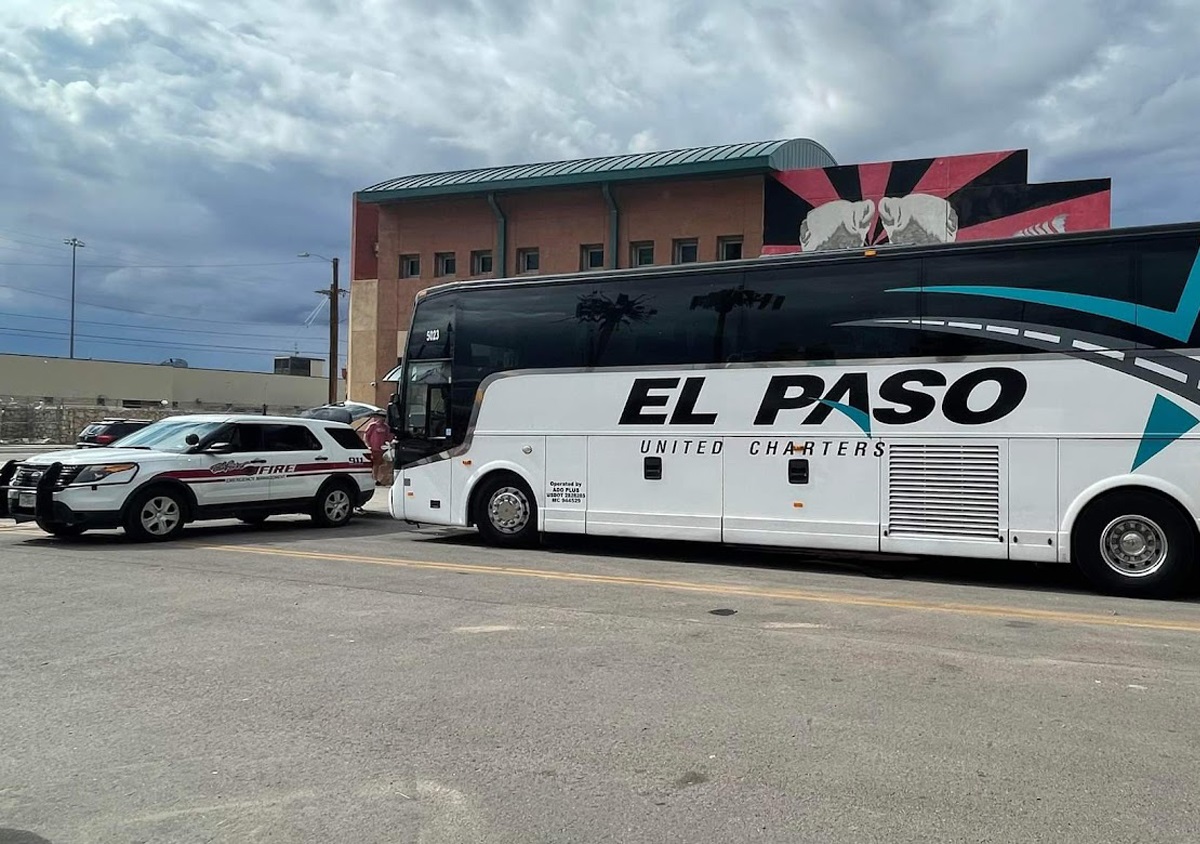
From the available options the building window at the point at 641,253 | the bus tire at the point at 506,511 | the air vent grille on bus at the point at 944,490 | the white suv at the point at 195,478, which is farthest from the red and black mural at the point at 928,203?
the white suv at the point at 195,478

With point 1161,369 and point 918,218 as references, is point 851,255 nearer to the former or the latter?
point 1161,369

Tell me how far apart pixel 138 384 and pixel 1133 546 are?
81.6m

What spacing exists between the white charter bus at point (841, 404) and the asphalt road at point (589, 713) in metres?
1.09

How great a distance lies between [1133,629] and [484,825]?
5964mm

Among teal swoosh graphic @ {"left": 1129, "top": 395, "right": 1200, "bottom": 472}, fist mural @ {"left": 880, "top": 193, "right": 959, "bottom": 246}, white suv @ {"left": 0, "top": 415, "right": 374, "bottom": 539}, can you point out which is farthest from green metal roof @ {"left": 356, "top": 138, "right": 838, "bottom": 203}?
teal swoosh graphic @ {"left": 1129, "top": 395, "right": 1200, "bottom": 472}

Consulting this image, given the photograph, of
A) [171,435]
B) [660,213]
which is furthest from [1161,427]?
[660,213]

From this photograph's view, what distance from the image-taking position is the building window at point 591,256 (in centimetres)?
2648

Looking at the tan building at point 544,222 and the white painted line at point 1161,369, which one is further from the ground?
the tan building at point 544,222

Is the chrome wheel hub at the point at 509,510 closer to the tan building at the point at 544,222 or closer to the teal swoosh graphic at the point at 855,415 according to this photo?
the teal swoosh graphic at the point at 855,415

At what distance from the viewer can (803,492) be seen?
34.5 ft

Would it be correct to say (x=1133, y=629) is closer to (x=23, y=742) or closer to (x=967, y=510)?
(x=967, y=510)

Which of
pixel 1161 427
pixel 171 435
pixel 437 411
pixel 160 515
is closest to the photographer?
pixel 1161 427

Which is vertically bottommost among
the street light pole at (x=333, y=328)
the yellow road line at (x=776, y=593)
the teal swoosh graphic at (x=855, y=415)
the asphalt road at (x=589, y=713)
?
the asphalt road at (x=589, y=713)

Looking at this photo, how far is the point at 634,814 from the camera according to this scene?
3.79m
